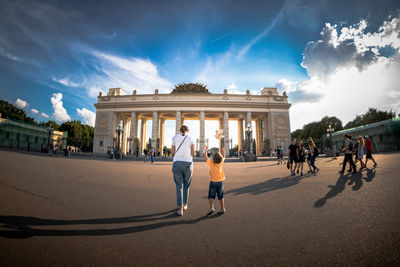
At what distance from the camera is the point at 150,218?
2.89 metres

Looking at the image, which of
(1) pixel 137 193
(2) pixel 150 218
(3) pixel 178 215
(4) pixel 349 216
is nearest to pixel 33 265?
(2) pixel 150 218

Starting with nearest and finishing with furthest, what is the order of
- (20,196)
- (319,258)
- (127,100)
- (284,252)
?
(319,258) < (284,252) < (20,196) < (127,100)

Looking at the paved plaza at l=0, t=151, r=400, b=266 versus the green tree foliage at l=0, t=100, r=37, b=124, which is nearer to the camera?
the paved plaza at l=0, t=151, r=400, b=266

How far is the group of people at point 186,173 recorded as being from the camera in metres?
3.19

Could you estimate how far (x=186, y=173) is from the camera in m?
3.36

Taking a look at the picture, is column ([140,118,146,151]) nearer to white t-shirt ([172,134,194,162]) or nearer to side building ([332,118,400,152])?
white t-shirt ([172,134,194,162])

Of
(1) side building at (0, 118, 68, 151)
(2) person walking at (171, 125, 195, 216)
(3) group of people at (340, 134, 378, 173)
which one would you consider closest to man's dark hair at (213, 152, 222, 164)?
(2) person walking at (171, 125, 195, 216)

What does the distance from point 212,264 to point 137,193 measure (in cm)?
355

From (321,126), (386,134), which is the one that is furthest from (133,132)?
(321,126)

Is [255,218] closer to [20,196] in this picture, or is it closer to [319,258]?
[319,258]

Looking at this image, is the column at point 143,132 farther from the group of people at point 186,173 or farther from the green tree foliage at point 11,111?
the group of people at point 186,173

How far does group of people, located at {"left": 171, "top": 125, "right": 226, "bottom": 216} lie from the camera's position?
→ 3191mm

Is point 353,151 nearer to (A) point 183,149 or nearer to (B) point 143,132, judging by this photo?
(A) point 183,149

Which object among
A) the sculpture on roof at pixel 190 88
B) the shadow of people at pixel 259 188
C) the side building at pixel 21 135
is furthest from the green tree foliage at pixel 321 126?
the side building at pixel 21 135
